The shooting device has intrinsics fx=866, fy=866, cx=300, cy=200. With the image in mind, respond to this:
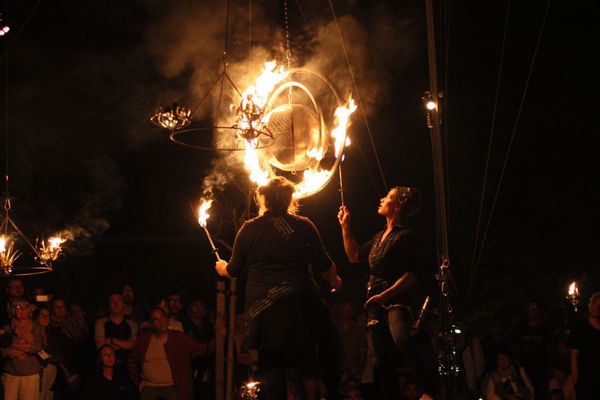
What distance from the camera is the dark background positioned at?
42.9ft

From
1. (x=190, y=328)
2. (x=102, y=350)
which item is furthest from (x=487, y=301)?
(x=102, y=350)

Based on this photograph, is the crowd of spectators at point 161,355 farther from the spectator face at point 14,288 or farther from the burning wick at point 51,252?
the burning wick at point 51,252

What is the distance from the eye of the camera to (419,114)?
1492cm

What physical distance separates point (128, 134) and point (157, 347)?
6074 millimetres

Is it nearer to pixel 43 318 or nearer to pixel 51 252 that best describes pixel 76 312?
pixel 43 318

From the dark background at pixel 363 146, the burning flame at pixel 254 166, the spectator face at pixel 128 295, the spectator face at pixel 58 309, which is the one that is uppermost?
the dark background at pixel 363 146

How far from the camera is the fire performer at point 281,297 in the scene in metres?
5.44

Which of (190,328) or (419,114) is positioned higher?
(419,114)

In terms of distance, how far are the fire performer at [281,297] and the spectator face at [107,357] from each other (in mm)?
3695

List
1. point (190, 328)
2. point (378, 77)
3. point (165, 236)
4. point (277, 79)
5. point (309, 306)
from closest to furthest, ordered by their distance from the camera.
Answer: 1. point (309, 306)
2. point (277, 79)
3. point (190, 328)
4. point (378, 77)
5. point (165, 236)

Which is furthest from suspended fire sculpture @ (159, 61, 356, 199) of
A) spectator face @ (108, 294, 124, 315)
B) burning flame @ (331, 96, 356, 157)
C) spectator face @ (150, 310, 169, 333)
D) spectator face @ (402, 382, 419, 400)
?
spectator face @ (402, 382, 419, 400)

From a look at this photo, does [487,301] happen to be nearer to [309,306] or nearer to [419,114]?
[419,114]

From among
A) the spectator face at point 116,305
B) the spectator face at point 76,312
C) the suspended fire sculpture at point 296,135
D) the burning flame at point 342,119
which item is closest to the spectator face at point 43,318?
the spectator face at point 76,312

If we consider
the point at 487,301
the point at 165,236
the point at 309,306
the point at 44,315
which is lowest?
the point at 309,306
